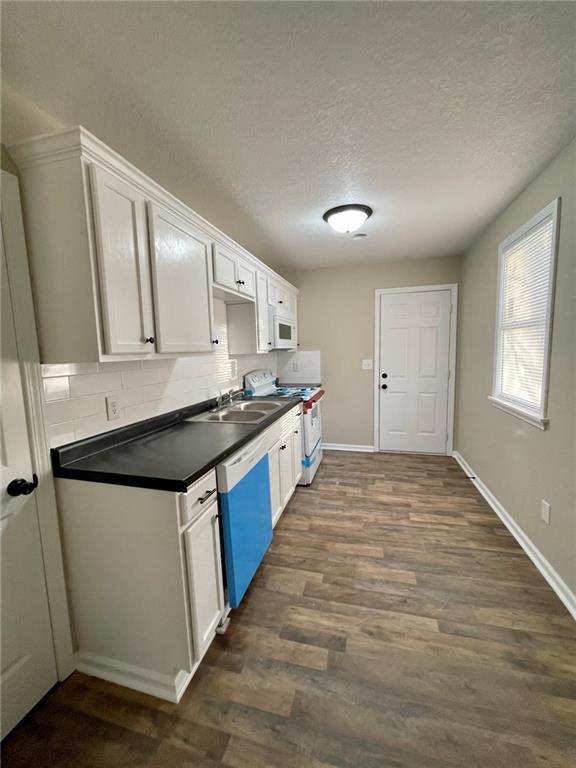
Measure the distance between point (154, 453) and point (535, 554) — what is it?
241 cm

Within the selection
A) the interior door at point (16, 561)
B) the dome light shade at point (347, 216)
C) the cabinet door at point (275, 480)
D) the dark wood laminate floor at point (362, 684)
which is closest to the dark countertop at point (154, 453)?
the interior door at point (16, 561)

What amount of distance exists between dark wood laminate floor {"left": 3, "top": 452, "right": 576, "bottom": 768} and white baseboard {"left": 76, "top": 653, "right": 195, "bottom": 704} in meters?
0.03

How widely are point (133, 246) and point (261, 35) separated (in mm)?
888

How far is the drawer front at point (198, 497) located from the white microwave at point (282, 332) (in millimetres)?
2001

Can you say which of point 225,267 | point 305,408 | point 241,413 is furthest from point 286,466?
point 225,267

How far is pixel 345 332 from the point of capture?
4.11 metres

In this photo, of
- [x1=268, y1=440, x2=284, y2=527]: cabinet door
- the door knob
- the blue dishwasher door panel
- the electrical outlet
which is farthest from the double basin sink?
the door knob

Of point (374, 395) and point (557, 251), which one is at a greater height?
point (557, 251)

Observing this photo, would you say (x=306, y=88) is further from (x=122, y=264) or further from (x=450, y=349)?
(x=450, y=349)

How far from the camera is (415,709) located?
1.22 metres

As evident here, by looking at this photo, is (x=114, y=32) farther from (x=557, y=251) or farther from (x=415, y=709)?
(x=415, y=709)

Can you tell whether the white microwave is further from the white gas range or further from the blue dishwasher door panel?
the blue dishwasher door panel

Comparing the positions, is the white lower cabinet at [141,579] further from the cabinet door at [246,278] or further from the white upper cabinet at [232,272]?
the cabinet door at [246,278]

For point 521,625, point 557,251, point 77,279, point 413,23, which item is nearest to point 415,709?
point 521,625
